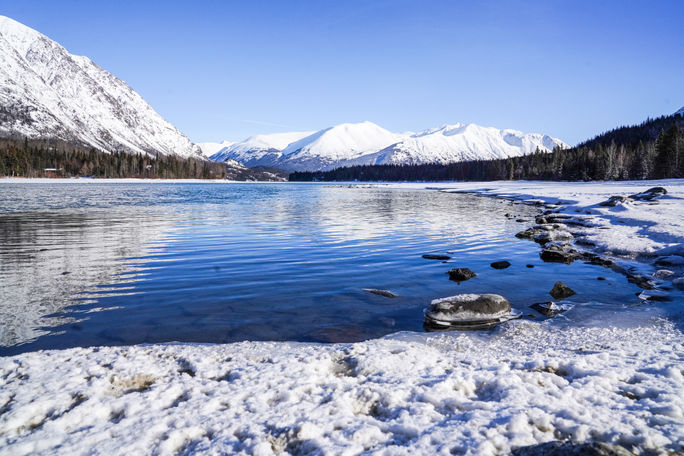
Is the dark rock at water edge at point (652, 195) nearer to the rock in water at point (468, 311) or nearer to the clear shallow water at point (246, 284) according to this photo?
the clear shallow water at point (246, 284)

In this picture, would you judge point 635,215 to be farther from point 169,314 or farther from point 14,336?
point 14,336

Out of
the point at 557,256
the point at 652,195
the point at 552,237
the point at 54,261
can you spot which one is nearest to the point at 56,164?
the point at 54,261

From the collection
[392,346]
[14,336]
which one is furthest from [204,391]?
[14,336]

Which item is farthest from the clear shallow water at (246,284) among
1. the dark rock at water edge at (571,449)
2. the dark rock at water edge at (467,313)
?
the dark rock at water edge at (571,449)

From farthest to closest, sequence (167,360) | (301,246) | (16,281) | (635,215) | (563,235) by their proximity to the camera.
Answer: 1. (635,215)
2. (563,235)
3. (301,246)
4. (16,281)
5. (167,360)

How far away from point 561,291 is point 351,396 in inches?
396

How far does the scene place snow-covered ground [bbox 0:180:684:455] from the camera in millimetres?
4926

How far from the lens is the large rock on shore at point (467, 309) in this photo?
33.7 ft

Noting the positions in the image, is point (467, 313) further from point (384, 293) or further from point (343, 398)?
point (343, 398)

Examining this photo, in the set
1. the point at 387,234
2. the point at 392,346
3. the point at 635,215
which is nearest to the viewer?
the point at 392,346

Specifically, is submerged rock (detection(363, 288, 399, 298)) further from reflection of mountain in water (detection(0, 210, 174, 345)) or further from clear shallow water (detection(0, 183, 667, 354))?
reflection of mountain in water (detection(0, 210, 174, 345))

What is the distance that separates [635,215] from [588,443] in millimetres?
33527

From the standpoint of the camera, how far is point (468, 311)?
10.4m

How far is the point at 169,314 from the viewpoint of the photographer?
36.2 feet
